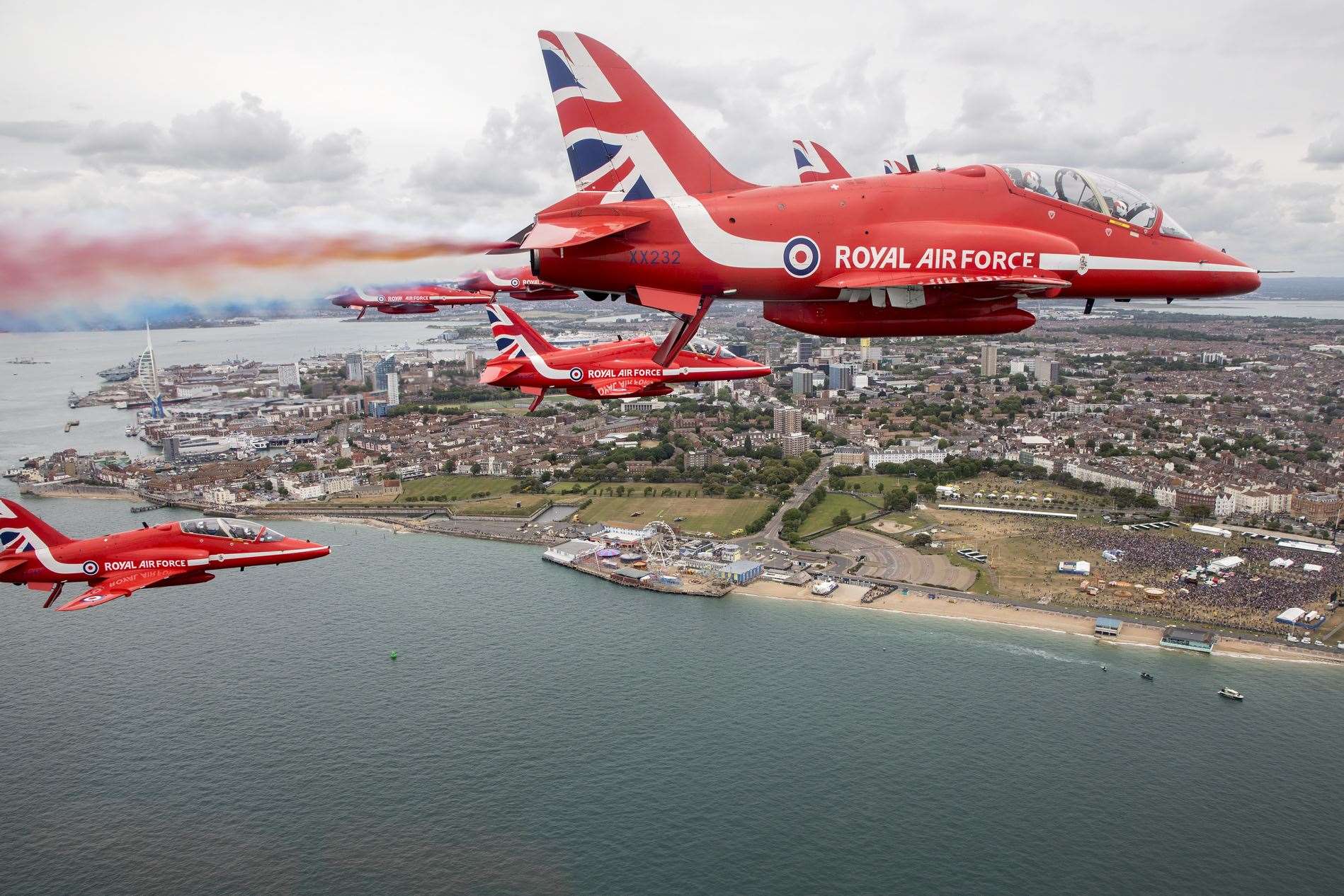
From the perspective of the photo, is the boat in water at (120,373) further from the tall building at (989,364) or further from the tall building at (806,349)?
the tall building at (989,364)

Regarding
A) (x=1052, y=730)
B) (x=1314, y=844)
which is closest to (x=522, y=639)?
(x=1052, y=730)

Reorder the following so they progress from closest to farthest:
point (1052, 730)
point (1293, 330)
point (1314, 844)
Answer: point (1314, 844), point (1052, 730), point (1293, 330)

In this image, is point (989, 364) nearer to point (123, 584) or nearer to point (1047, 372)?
point (1047, 372)

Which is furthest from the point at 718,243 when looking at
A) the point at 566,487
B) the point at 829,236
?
the point at 566,487

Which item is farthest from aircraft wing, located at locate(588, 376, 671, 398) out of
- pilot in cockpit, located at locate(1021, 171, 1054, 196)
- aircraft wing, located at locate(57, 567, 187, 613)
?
pilot in cockpit, located at locate(1021, 171, 1054, 196)

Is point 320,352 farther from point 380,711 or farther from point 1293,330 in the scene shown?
point 1293,330

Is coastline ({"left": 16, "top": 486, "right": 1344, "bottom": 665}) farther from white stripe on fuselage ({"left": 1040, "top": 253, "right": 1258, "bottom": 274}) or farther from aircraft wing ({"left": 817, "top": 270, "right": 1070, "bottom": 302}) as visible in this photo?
aircraft wing ({"left": 817, "top": 270, "right": 1070, "bottom": 302})
